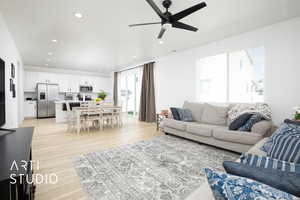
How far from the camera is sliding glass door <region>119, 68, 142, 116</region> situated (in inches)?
276

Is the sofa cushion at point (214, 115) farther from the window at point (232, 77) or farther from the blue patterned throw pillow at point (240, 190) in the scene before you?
the blue patterned throw pillow at point (240, 190)

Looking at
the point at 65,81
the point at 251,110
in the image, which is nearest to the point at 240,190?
the point at 251,110

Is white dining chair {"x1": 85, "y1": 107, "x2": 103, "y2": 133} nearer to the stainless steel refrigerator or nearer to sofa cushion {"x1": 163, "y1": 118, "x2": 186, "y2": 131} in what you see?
sofa cushion {"x1": 163, "y1": 118, "x2": 186, "y2": 131}

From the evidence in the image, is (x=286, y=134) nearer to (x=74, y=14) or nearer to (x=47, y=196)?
(x=47, y=196)

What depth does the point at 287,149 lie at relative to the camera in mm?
1191

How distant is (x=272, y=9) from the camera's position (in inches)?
96.0

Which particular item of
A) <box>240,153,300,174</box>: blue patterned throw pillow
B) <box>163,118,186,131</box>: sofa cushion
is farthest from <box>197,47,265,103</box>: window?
<box>240,153,300,174</box>: blue patterned throw pillow

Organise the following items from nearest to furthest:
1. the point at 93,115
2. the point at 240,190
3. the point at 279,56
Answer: the point at 240,190
the point at 279,56
the point at 93,115

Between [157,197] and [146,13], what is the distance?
109 inches

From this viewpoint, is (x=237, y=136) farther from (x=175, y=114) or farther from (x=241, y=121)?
(x=175, y=114)

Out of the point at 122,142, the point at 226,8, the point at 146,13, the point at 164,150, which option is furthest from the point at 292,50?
the point at 122,142

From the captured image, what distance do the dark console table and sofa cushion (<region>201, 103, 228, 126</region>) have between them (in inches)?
136

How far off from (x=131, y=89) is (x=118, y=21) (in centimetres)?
490

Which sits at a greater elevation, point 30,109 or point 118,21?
point 118,21
